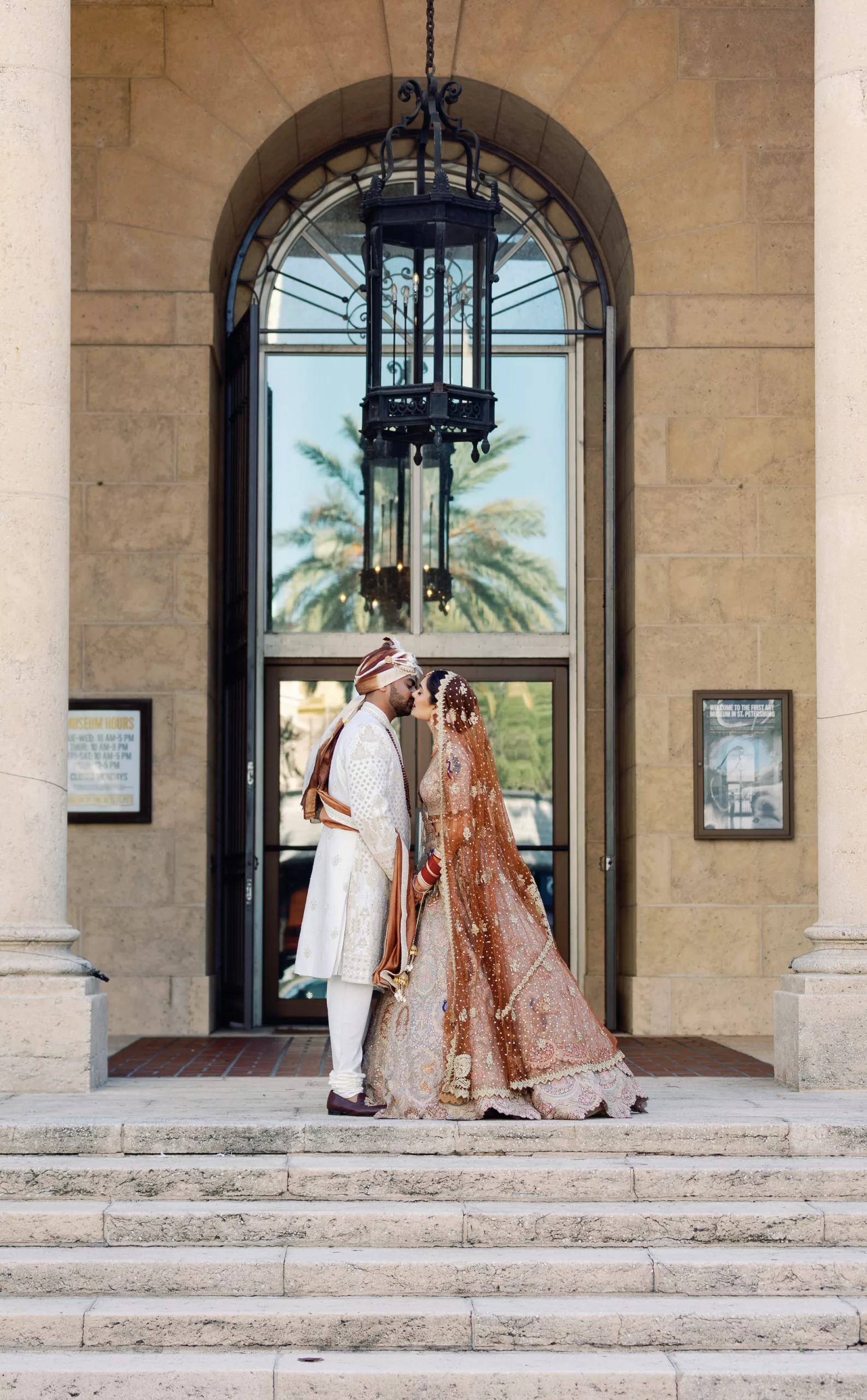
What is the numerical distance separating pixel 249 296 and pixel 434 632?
8.93 ft

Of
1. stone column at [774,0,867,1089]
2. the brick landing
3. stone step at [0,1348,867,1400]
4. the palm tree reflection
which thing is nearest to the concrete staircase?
stone step at [0,1348,867,1400]

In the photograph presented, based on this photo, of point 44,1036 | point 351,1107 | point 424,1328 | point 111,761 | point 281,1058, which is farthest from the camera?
point 111,761

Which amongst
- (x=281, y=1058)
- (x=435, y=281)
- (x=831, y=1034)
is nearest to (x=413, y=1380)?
(x=831, y=1034)

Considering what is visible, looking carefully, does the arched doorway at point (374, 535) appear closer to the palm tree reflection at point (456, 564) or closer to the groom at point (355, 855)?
the palm tree reflection at point (456, 564)

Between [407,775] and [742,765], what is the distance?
7.58 feet

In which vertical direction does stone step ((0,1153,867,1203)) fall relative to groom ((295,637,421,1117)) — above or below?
below

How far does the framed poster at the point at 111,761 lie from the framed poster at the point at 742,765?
11.7 ft

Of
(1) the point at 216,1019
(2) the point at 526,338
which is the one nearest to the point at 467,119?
(2) the point at 526,338

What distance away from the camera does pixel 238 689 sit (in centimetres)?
1107

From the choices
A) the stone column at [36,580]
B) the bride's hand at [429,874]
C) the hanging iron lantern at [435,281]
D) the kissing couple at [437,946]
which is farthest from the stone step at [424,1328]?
the hanging iron lantern at [435,281]

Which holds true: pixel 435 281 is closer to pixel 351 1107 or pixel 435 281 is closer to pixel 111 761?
pixel 351 1107

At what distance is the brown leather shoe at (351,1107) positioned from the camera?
6.53 meters

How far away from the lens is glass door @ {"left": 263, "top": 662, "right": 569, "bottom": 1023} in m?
11.4

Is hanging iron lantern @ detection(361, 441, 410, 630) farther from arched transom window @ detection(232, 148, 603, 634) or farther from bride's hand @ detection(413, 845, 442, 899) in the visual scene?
bride's hand @ detection(413, 845, 442, 899)
